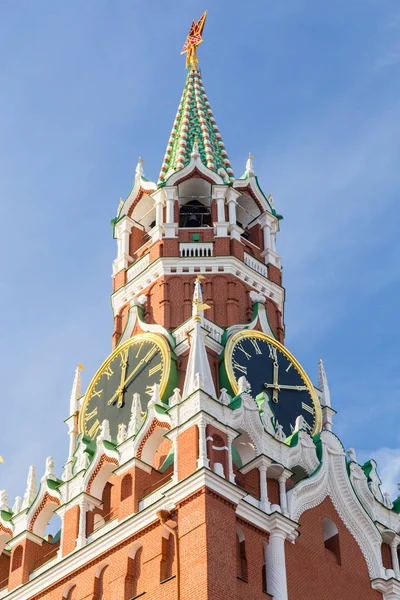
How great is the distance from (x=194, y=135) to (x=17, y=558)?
63.6 ft

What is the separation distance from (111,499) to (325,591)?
638 cm

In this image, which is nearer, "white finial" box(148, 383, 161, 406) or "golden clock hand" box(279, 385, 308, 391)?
"white finial" box(148, 383, 161, 406)

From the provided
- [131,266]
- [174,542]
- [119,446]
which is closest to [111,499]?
[119,446]

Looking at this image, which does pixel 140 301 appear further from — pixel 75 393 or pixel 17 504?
pixel 17 504

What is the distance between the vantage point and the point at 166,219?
163 ft

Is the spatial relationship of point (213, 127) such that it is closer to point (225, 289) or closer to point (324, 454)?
point (225, 289)

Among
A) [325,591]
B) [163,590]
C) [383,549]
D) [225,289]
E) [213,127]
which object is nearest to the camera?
[163,590]

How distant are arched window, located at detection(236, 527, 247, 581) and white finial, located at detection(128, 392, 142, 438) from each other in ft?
16.1

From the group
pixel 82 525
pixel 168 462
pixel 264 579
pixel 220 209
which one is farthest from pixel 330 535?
pixel 220 209

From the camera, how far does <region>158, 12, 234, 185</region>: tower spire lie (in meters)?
52.6

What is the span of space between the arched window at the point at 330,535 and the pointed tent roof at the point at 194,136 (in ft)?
50.9

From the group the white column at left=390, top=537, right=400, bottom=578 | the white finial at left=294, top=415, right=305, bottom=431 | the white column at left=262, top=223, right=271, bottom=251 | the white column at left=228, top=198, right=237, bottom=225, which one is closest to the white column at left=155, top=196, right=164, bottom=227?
the white column at left=228, top=198, right=237, bottom=225

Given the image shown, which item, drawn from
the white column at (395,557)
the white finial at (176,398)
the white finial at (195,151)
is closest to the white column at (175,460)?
the white finial at (176,398)

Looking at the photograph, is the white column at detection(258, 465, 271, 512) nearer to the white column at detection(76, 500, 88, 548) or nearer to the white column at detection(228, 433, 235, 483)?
the white column at detection(228, 433, 235, 483)
